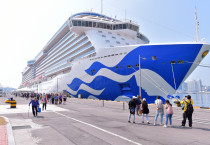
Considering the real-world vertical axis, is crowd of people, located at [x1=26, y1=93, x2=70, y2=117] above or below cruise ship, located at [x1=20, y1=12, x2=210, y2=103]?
below

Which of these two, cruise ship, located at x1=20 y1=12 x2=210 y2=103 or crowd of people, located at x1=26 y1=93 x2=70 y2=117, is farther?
cruise ship, located at x1=20 y1=12 x2=210 y2=103

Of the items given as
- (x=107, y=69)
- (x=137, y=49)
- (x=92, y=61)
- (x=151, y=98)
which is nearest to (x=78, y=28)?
(x=92, y=61)

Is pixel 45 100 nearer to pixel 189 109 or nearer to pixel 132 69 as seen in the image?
pixel 132 69

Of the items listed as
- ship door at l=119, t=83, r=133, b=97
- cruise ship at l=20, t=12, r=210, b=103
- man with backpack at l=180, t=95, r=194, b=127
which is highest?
cruise ship at l=20, t=12, r=210, b=103

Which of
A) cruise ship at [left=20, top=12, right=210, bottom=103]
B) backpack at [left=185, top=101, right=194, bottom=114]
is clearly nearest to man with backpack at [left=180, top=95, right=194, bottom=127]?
backpack at [left=185, top=101, right=194, bottom=114]

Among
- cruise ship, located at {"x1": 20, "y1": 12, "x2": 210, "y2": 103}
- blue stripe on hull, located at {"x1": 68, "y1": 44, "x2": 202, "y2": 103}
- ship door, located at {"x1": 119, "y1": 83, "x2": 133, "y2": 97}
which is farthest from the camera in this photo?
ship door, located at {"x1": 119, "y1": 83, "x2": 133, "y2": 97}

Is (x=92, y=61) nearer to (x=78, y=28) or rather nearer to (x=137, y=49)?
(x=137, y=49)

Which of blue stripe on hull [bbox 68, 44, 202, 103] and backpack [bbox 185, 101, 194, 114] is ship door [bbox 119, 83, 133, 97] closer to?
blue stripe on hull [bbox 68, 44, 202, 103]

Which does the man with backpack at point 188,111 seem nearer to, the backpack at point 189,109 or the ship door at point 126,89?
the backpack at point 189,109

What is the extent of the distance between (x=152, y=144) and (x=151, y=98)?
41.8 feet

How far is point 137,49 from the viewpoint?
58.4ft

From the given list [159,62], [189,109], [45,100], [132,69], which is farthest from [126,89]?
[189,109]

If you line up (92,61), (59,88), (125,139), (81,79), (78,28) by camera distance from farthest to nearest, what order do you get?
(59,88) → (78,28) → (81,79) → (92,61) → (125,139)

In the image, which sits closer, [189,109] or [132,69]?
[189,109]
